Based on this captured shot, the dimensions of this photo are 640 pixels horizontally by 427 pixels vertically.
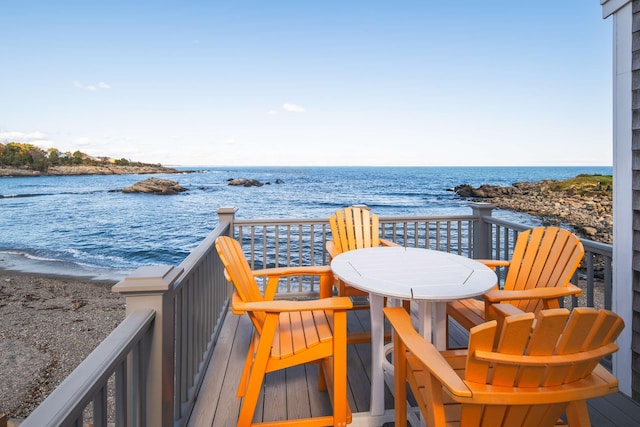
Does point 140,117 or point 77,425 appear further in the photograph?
point 140,117

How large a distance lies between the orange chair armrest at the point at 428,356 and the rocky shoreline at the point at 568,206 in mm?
12068

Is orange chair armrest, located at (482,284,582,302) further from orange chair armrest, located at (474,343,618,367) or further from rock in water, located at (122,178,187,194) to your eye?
rock in water, located at (122,178,187,194)

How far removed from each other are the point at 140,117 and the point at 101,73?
25.4 ft

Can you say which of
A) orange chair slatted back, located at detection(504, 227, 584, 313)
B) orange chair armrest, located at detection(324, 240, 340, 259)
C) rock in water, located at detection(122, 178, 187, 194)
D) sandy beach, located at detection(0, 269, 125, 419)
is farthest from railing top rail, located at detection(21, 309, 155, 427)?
rock in water, located at detection(122, 178, 187, 194)

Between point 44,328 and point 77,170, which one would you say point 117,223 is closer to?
point 44,328

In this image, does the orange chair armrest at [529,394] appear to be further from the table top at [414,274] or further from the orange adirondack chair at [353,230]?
the orange adirondack chair at [353,230]

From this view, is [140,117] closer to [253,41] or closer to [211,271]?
[253,41]

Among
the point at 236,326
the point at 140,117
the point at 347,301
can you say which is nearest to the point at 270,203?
the point at 140,117

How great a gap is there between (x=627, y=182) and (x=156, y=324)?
2606mm

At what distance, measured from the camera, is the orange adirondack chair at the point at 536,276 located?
1.86 meters

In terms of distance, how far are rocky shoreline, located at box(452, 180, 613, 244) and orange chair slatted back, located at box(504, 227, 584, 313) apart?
1076cm

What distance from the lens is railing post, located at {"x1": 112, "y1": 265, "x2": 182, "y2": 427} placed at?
4.26 feet

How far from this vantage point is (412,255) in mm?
2426

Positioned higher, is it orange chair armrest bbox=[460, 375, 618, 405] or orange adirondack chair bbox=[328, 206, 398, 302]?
orange adirondack chair bbox=[328, 206, 398, 302]
